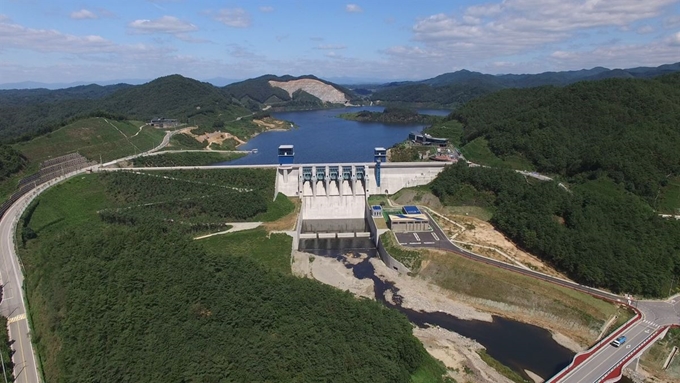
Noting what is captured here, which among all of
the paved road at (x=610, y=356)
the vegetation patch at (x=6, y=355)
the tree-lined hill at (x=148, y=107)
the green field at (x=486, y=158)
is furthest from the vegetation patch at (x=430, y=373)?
the tree-lined hill at (x=148, y=107)

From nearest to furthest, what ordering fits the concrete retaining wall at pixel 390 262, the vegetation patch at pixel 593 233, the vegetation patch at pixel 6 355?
the vegetation patch at pixel 6 355 < the vegetation patch at pixel 593 233 < the concrete retaining wall at pixel 390 262

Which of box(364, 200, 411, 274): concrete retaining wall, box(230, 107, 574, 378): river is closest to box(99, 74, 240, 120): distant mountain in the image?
box(230, 107, 574, 378): river

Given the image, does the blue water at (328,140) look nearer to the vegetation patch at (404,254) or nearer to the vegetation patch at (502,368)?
the vegetation patch at (404,254)

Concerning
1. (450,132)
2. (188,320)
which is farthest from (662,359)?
(450,132)

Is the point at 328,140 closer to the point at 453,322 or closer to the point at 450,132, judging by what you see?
the point at 450,132

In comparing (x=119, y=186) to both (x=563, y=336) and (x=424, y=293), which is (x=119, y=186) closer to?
(x=424, y=293)

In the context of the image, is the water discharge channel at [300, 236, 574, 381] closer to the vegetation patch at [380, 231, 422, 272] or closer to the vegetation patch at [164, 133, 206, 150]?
the vegetation patch at [380, 231, 422, 272]
